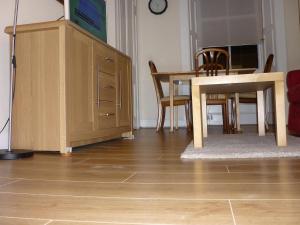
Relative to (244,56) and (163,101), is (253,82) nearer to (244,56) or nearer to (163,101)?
(163,101)

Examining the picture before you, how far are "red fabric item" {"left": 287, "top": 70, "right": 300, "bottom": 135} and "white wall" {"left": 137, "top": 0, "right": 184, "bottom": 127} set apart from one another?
8.99ft

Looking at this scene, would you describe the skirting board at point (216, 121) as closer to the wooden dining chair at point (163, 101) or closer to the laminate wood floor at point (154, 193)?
the wooden dining chair at point (163, 101)

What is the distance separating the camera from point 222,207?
2.27 ft

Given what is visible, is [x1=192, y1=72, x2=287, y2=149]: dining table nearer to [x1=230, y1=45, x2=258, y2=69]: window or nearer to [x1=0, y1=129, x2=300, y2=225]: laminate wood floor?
[x1=0, y1=129, x2=300, y2=225]: laminate wood floor

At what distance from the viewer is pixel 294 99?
91.4 inches

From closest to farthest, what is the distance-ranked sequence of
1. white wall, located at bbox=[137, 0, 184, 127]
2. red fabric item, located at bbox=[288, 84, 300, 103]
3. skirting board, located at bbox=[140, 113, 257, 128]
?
red fabric item, located at bbox=[288, 84, 300, 103] → skirting board, located at bbox=[140, 113, 257, 128] → white wall, located at bbox=[137, 0, 184, 127]

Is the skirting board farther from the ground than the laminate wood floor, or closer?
farther from the ground

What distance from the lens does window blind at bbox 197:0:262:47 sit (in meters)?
4.88

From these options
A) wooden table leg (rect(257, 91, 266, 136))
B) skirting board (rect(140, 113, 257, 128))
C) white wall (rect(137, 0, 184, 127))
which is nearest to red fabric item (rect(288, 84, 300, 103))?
wooden table leg (rect(257, 91, 266, 136))

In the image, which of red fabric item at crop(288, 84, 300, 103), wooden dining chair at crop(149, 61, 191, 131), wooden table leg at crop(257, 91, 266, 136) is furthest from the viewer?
wooden dining chair at crop(149, 61, 191, 131)

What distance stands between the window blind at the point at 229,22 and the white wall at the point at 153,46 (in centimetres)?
46

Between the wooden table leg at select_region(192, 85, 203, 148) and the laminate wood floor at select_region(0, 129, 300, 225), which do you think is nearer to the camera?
the laminate wood floor at select_region(0, 129, 300, 225)

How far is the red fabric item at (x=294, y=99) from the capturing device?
2295mm

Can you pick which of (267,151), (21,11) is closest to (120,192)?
(267,151)
